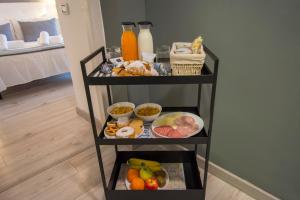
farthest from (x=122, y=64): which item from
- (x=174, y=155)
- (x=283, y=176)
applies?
(x=283, y=176)

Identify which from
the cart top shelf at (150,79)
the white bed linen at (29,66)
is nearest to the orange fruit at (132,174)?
the cart top shelf at (150,79)

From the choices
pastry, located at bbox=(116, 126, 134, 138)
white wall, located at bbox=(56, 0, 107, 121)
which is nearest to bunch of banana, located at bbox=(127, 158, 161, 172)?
pastry, located at bbox=(116, 126, 134, 138)

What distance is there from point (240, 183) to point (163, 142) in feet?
2.32

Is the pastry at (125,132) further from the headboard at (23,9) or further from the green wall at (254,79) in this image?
the headboard at (23,9)

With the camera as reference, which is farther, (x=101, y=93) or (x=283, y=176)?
(x=101, y=93)

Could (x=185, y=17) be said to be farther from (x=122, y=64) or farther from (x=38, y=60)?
(x=38, y=60)

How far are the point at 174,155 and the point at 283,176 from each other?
64 cm

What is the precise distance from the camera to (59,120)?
7.84ft

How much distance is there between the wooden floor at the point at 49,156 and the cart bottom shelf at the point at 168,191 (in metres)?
0.18

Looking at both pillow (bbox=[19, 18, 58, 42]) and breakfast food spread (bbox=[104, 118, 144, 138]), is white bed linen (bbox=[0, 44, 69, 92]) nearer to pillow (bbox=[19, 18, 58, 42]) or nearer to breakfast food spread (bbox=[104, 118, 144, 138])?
pillow (bbox=[19, 18, 58, 42])

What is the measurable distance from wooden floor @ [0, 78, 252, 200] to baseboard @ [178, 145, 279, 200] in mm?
33

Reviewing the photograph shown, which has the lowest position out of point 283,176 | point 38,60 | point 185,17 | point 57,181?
point 57,181

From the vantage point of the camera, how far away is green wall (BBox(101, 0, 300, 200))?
0.96 m

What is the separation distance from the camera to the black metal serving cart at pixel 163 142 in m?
0.89
